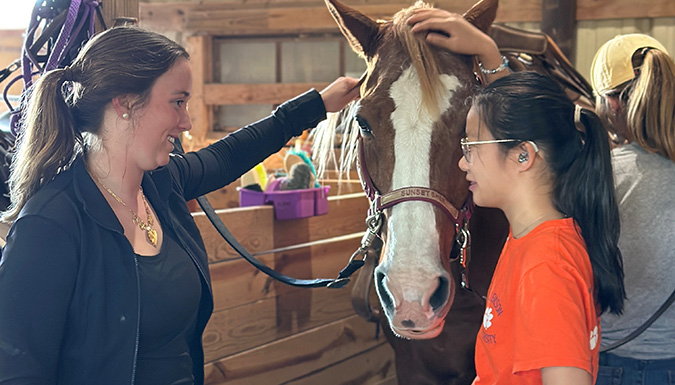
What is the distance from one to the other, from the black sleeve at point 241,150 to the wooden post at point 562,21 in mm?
3698

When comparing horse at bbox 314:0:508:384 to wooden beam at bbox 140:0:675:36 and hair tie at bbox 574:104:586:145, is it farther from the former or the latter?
wooden beam at bbox 140:0:675:36

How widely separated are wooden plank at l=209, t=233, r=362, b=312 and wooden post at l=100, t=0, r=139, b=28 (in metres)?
0.73

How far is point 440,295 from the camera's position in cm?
119

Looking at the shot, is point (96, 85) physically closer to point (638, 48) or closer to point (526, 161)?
point (526, 161)

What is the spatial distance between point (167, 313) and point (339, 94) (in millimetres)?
764

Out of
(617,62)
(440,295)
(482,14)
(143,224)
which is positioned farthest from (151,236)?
(617,62)

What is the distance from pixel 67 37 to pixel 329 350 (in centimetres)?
155

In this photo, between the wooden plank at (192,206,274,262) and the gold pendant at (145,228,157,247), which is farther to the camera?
the wooden plank at (192,206,274,262)

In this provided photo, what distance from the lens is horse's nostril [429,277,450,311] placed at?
3.84 feet

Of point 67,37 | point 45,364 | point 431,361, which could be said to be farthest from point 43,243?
point 431,361

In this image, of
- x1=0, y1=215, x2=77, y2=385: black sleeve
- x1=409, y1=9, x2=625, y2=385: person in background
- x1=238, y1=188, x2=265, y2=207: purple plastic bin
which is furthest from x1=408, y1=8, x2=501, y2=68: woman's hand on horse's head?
x1=238, y1=188, x2=265, y2=207: purple plastic bin

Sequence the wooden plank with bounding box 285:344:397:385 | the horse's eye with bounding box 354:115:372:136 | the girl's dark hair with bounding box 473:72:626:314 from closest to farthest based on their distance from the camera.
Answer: the girl's dark hair with bounding box 473:72:626:314 < the horse's eye with bounding box 354:115:372:136 < the wooden plank with bounding box 285:344:397:385

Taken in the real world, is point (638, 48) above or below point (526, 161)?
above

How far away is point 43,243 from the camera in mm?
989
